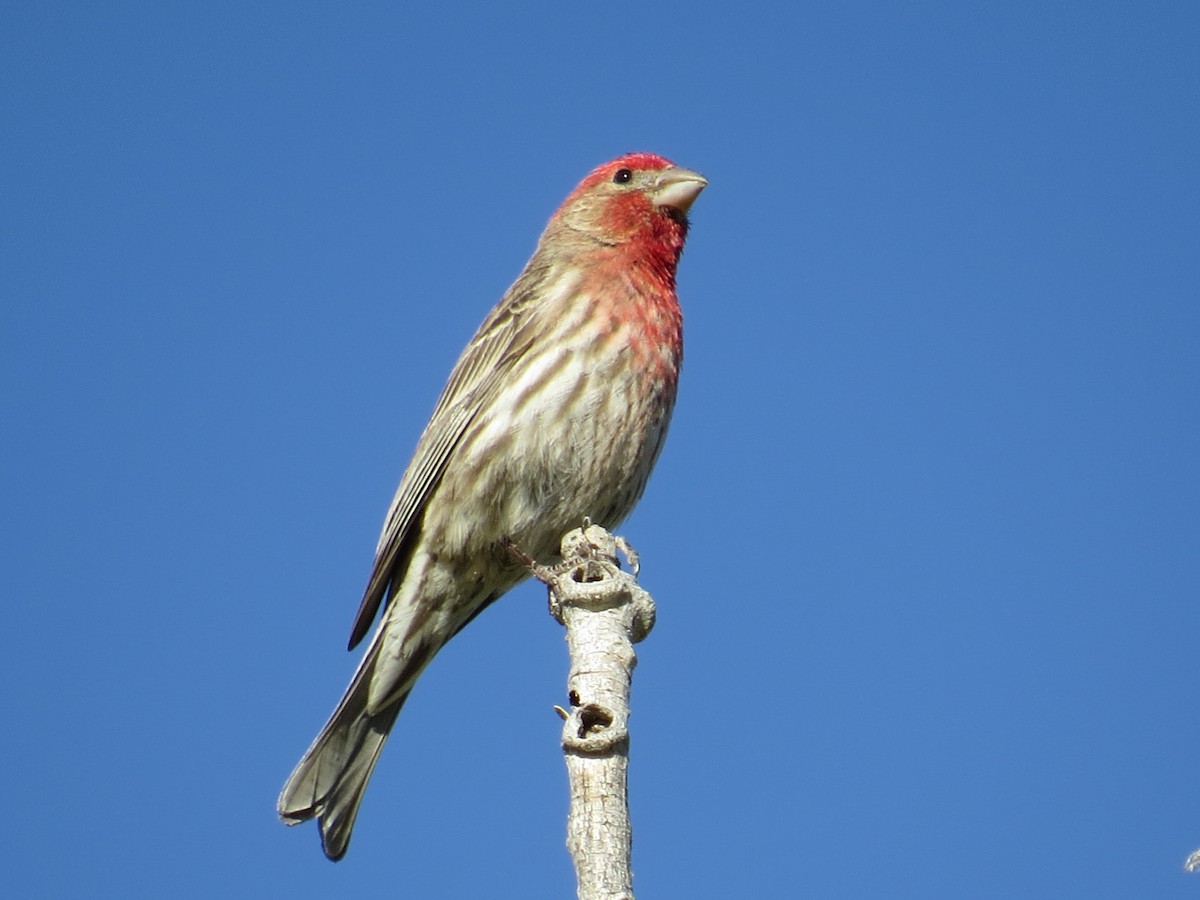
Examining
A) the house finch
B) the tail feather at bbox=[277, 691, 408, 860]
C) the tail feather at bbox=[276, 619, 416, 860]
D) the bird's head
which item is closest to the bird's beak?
the bird's head

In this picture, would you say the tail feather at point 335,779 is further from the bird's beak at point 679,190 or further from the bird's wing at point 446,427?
the bird's beak at point 679,190

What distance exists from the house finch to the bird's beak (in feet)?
2.03

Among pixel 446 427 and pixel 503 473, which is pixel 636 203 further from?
Answer: pixel 503 473

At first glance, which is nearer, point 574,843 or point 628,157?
point 574,843

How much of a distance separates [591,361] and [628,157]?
1857 millimetres

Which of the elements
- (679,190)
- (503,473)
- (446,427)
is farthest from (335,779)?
(679,190)

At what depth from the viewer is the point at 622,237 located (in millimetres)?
8297

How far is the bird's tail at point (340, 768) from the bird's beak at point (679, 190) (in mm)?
3018

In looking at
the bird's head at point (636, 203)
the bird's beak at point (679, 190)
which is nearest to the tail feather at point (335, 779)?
the bird's head at point (636, 203)

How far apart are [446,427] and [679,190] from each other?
1971 millimetres

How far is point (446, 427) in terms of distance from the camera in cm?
768

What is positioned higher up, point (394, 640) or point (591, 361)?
point (591, 361)

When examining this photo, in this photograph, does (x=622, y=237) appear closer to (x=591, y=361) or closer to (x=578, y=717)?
(x=591, y=361)

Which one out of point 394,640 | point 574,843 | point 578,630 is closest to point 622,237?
point 394,640
